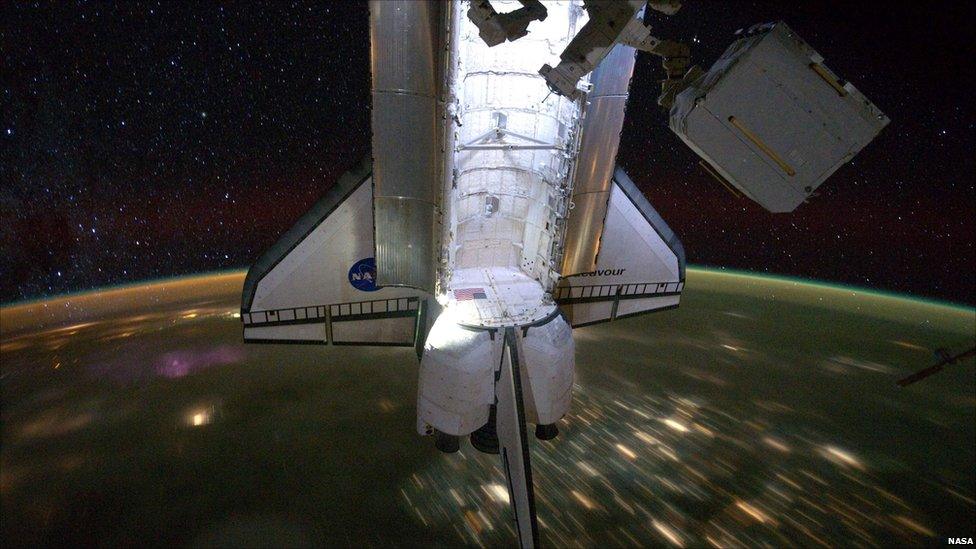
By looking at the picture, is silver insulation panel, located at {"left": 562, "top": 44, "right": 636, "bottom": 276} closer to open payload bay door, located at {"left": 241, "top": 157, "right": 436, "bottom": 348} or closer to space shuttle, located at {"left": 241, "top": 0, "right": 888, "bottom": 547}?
space shuttle, located at {"left": 241, "top": 0, "right": 888, "bottom": 547}

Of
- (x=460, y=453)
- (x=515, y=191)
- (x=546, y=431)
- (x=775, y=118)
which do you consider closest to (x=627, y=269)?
(x=515, y=191)

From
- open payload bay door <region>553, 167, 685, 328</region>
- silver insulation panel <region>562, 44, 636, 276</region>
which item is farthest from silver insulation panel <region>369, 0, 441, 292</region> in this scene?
open payload bay door <region>553, 167, 685, 328</region>

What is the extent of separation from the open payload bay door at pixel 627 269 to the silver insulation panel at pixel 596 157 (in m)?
1.56

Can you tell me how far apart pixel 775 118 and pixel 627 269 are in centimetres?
468

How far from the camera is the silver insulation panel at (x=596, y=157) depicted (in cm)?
459

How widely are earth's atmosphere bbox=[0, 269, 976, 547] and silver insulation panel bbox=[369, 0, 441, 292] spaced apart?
414cm

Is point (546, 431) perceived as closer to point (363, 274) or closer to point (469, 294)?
point (469, 294)

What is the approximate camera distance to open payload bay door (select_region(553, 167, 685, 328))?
24.6 feet

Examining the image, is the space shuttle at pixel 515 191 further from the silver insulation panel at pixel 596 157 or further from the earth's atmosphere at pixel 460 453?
the earth's atmosphere at pixel 460 453

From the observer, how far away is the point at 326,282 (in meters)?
6.97

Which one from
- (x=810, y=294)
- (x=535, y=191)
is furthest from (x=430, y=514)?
(x=810, y=294)

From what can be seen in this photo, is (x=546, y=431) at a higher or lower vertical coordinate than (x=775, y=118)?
lower

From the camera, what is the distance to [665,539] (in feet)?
19.5

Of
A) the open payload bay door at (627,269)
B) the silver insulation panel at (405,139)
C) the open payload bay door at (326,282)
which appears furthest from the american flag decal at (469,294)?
the open payload bay door at (627,269)
